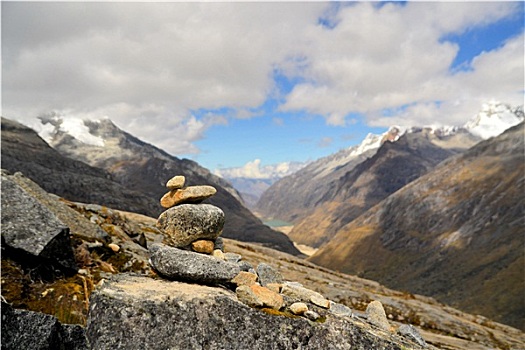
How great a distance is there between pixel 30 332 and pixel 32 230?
835cm

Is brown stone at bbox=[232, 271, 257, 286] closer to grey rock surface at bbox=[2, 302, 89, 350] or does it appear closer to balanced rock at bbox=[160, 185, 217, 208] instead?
balanced rock at bbox=[160, 185, 217, 208]

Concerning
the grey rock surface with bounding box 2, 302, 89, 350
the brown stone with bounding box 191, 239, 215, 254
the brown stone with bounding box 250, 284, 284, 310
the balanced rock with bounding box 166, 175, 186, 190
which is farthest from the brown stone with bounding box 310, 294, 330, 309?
the balanced rock with bounding box 166, 175, 186, 190

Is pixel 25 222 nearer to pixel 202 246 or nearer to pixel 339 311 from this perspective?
pixel 202 246

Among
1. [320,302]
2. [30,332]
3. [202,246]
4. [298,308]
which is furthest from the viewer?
[202,246]

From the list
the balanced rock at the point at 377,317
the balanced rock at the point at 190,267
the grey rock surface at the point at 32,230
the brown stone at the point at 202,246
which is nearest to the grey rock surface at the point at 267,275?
the balanced rock at the point at 190,267

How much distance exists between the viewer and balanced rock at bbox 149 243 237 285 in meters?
12.0

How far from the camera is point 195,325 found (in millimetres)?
9938

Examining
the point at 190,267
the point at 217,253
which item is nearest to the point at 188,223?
the point at 217,253

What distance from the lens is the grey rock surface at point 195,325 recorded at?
9508 millimetres

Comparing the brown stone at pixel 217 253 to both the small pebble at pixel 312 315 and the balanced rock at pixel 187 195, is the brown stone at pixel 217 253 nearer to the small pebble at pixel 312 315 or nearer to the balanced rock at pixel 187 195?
the balanced rock at pixel 187 195

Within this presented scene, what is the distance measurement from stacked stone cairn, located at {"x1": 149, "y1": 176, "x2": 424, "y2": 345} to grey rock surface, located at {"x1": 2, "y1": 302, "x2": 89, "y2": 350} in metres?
3.68

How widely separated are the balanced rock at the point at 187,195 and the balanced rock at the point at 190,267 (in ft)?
10.5

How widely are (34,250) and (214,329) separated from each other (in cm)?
1060

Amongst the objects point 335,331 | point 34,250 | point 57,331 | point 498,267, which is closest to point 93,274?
point 34,250
